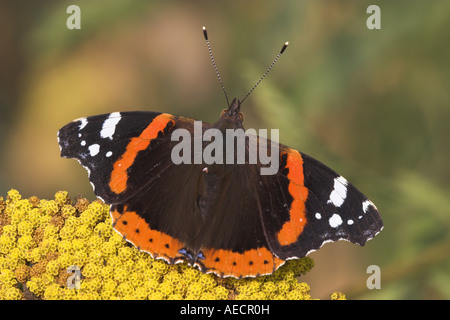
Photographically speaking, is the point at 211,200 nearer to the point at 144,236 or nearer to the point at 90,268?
the point at 144,236

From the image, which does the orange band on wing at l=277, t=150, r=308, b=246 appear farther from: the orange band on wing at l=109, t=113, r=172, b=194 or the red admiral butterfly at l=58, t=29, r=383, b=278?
the orange band on wing at l=109, t=113, r=172, b=194

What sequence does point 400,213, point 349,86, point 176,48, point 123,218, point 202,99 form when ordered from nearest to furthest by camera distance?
point 123,218 → point 400,213 → point 349,86 → point 202,99 → point 176,48

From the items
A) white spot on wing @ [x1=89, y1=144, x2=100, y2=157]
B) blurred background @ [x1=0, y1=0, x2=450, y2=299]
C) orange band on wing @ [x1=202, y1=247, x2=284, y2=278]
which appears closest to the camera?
orange band on wing @ [x1=202, y1=247, x2=284, y2=278]

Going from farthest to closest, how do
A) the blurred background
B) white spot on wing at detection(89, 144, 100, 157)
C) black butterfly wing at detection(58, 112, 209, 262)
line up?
1. the blurred background
2. white spot on wing at detection(89, 144, 100, 157)
3. black butterfly wing at detection(58, 112, 209, 262)

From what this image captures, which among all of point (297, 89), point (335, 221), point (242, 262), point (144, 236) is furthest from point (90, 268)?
point (297, 89)

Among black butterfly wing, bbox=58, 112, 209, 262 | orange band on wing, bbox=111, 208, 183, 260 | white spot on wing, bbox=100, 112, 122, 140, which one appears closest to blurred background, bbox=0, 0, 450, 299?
black butterfly wing, bbox=58, 112, 209, 262
